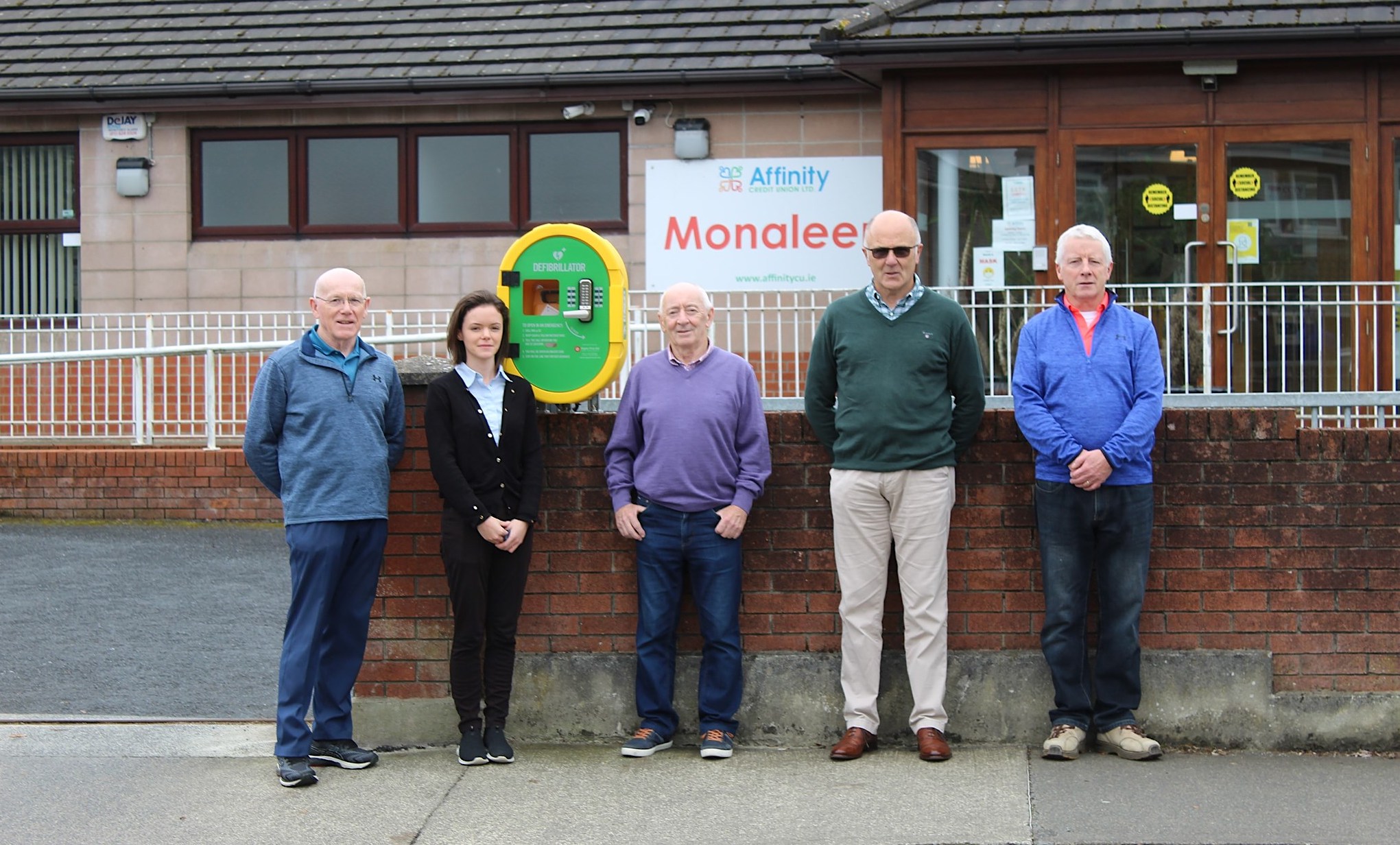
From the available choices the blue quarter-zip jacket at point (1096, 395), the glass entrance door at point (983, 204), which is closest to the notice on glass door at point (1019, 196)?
the glass entrance door at point (983, 204)

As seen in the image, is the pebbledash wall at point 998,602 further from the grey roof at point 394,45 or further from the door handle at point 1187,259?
the grey roof at point 394,45

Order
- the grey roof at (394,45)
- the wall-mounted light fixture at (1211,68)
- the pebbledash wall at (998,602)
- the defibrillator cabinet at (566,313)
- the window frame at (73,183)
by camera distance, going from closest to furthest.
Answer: the pebbledash wall at (998,602)
the defibrillator cabinet at (566,313)
the wall-mounted light fixture at (1211,68)
the grey roof at (394,45)
the window frame at (73,183)

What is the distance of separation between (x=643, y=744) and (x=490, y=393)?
141cm

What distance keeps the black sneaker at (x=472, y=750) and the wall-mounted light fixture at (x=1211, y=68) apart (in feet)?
27.9

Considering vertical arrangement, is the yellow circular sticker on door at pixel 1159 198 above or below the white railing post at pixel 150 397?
above

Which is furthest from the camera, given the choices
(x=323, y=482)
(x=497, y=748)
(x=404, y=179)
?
(x=404, y=179)

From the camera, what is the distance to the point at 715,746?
5793mm

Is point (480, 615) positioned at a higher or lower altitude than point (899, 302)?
lower

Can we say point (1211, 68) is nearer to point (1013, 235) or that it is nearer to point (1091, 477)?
point (1013, 235)

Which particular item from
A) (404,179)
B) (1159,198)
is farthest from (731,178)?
(1159,198)

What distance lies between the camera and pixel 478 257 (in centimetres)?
1432

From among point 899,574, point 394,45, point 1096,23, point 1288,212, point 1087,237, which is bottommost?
point 899,574

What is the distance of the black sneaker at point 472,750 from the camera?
5770mm

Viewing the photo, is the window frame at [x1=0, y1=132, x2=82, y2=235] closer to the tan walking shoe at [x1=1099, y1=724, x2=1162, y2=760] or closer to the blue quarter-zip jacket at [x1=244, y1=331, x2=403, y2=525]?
the blue quarter-zip jacket at [x1=244, y1=331, x2=403, y2=525]
